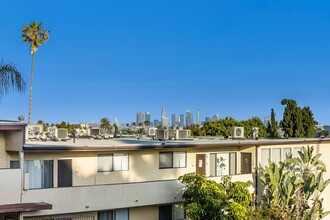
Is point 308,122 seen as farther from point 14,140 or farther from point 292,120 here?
point 14,140

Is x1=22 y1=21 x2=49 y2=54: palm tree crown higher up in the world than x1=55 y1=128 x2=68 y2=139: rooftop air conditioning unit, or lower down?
higher up

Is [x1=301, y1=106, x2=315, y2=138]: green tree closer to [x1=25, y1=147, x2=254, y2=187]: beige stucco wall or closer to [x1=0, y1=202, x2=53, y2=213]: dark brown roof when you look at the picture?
[x1=25, y1=147, x2=254, y2=187]: beige stucco wall

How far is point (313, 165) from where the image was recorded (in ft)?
138

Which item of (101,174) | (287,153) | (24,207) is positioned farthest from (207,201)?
(287,153)

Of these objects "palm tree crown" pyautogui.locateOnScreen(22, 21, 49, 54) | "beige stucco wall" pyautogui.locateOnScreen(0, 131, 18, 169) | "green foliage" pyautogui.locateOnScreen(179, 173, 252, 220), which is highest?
"palm tree crown" pyautogui.locateOnScreen(22, 21, 49, 54)

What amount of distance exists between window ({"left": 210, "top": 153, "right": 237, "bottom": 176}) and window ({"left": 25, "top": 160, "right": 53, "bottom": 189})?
40.0 feet

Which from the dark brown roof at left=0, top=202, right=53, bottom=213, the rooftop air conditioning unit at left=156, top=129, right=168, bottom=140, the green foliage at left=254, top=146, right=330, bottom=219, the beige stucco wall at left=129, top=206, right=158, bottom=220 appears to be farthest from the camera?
the rooftop air conditioning unit at left=156, top=129, right=168, bottom=140

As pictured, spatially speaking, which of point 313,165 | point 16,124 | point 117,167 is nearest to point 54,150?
point 16,124

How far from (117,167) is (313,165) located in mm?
18108

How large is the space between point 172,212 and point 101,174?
18.3 ft

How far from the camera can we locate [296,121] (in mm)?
70188

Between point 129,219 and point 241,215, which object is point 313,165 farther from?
point 129,219

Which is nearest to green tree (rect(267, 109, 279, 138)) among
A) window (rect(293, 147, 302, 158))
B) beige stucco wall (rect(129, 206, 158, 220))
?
window (rect(293, 147, 302, 158))

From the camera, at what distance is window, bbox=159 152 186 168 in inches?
1303
